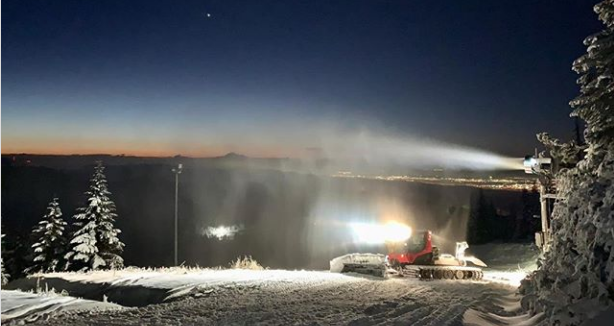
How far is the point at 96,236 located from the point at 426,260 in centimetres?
2960

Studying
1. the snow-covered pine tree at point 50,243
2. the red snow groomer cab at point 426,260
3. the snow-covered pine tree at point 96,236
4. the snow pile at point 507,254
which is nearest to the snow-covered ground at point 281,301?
the red snow groomer cab at point 426,260

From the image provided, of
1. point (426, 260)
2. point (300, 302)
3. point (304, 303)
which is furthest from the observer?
point (426, 260)

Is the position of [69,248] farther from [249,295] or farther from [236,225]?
[236,225]

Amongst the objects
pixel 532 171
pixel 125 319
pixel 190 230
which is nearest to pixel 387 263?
pixel 532 171

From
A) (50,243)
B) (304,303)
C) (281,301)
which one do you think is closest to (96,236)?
(50,243)

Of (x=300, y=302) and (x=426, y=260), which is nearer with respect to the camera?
(x=300, y=302)

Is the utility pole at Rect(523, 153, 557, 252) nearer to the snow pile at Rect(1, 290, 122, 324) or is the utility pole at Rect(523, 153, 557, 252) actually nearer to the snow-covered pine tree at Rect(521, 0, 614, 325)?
the snow-covered pine tree at Rect(521, 0, 614, 325)

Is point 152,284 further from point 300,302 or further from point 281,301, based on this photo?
point 300,302

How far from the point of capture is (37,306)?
15.1 metres

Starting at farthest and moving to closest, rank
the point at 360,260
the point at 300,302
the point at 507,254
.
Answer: the point at 507,254 → the point at 360,260 → the point at 300,302

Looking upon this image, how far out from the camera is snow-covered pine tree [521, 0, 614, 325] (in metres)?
9.76

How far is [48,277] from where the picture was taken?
2739 centimetres

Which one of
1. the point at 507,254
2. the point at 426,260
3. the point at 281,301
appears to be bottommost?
the point at 507,254

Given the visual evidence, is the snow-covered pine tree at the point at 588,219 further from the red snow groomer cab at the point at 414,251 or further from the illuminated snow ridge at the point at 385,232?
the illuminated snow ridge at the point at 385,232
